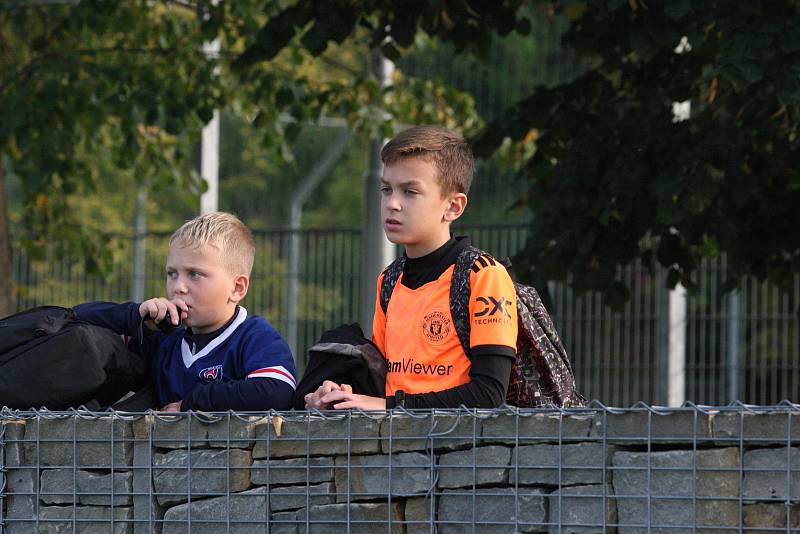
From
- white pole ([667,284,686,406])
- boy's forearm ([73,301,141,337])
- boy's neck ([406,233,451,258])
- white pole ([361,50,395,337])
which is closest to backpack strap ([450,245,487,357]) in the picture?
boy's neck ([406,233,451,258])

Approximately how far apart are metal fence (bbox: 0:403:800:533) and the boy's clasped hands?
1.32 feet

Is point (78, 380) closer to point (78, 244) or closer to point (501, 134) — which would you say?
point (501, 134)

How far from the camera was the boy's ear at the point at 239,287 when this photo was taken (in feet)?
15.4

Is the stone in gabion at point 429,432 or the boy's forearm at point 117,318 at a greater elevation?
the boy's forearm at point 117,318

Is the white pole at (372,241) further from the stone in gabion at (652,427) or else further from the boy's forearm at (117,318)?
the stone in gabion at (652,427)

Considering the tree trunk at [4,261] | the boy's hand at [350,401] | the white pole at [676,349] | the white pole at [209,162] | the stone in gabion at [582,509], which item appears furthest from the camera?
the white pole at [209,162]


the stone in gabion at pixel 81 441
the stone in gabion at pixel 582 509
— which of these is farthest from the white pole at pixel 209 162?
the stone in gabion at pixel 582 509

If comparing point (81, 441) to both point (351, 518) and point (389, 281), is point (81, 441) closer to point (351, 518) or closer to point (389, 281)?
point (351, 518)

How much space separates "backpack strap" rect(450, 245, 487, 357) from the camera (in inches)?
160

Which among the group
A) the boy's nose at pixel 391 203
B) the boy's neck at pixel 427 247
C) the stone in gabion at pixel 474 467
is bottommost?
the stone in gabion at pixel 474 467

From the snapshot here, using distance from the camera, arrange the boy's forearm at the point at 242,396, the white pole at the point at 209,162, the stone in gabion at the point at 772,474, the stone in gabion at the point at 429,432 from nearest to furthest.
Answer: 1. the stone in gabion at the point at 772,474
2. the stone in gabion at the point at 429,432
3. the boy's forearm at the point at 242,396
4. the white pole at the point at 209,162

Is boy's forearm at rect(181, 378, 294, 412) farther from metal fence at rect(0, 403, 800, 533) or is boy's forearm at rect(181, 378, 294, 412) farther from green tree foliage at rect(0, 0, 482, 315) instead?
green tree foliage at rect(0, 0, 482, 315)

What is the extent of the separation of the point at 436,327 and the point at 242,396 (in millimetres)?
603

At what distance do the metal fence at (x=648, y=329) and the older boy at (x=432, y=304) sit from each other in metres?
5.73
